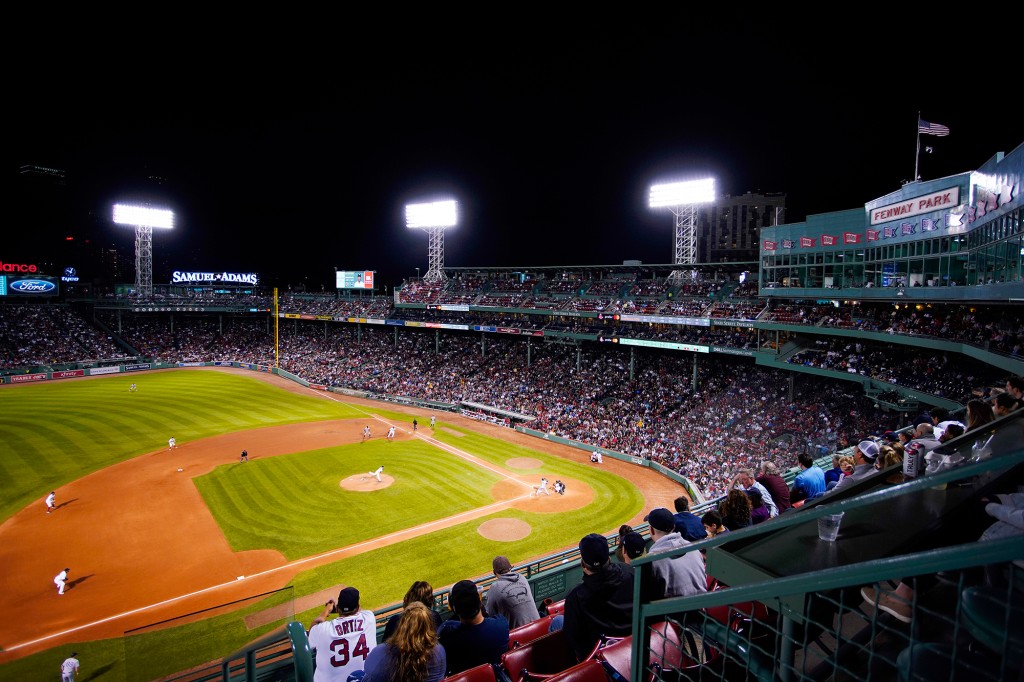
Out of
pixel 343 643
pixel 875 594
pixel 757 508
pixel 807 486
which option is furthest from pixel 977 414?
pixel 343 643

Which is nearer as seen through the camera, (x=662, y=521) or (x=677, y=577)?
(x=677, y=577)

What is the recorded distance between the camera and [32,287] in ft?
205

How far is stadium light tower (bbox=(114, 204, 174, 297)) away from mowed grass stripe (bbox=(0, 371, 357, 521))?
19314 mm

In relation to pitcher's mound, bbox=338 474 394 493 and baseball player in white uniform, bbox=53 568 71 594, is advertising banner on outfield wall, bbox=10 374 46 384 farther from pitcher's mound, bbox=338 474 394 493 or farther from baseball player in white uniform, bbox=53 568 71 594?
baseball player in white uniform, bbox=53 568 71 594

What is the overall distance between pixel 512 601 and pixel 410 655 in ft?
7.27

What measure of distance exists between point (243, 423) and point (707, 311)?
1471 inches

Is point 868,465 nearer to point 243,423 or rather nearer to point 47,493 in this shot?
point 47,493

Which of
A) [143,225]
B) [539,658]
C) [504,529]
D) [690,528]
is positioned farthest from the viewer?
[143,225]

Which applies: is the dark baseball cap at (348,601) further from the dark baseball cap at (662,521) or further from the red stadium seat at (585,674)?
the dark baseball cap at (662,521)

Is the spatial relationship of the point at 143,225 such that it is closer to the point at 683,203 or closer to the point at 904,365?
the point at 683,203

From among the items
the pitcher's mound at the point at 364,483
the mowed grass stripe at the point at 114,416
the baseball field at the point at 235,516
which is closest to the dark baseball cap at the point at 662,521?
the baseball field at the point at 235,516

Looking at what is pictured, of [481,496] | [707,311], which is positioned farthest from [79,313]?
[707,311]

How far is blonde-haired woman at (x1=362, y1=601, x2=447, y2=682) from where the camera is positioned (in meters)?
4.09

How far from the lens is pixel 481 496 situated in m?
26.8
